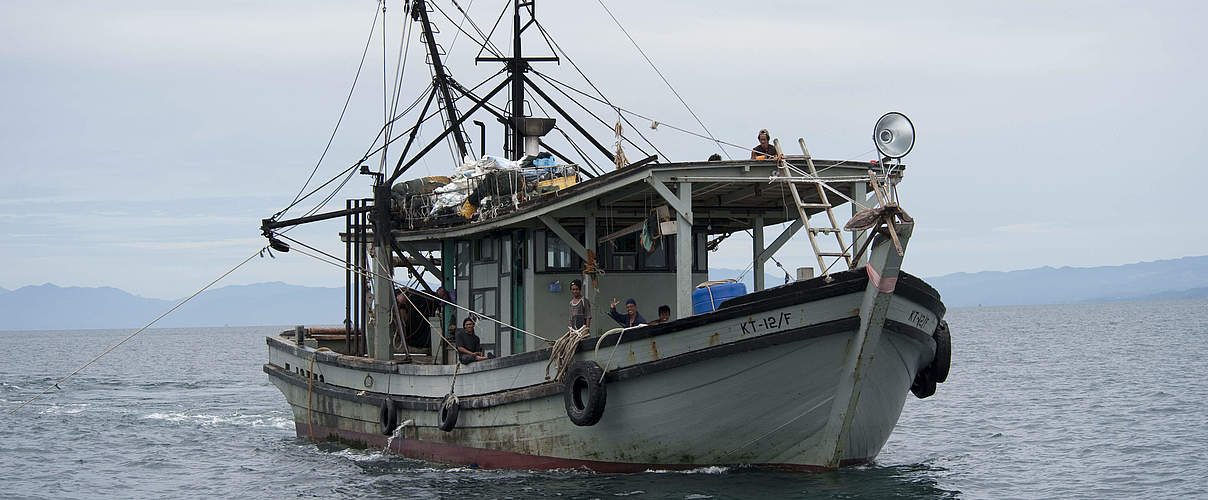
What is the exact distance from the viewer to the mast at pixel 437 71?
2292cm

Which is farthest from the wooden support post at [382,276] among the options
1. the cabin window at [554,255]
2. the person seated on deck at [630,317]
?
the person seated on deck at [630,317]

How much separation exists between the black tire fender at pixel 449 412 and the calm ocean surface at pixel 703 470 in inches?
27.8

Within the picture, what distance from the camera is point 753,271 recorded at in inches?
675

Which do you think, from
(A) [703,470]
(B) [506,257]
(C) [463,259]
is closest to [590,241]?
(B) [506,257]

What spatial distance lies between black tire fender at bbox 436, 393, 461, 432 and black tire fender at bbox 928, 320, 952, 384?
6.26m

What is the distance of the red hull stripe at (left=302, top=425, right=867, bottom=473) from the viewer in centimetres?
1469

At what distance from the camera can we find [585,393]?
14.5 meters

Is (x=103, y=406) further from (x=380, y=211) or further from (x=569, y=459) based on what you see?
(x=569, y=459)

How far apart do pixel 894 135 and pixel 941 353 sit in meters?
3.53

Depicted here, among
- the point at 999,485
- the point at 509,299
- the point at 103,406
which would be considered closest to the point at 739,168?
the point at 509,299

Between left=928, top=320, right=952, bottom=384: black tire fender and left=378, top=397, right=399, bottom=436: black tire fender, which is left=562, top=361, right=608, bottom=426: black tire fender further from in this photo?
left=378, top=397, right=399, bottom=436: black tire fender

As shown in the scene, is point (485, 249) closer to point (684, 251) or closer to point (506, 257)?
point (506, 257)

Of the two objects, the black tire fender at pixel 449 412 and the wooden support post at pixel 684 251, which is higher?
the wooden support post at pixel 684 251

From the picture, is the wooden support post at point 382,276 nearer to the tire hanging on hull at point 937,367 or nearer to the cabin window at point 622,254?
the cabin window at point 622,254
